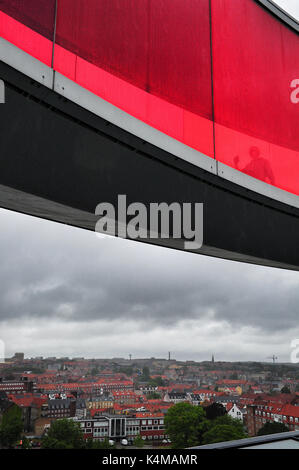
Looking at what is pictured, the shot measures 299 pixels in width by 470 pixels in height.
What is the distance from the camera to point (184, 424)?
4747 cm

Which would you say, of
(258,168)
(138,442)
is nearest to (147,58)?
(258,168)

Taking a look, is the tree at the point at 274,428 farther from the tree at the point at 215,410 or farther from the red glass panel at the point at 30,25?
the red glass panel at the point at 30,25

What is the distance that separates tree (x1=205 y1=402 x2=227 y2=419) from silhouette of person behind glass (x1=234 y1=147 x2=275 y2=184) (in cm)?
5325

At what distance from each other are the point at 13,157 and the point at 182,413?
51.9m

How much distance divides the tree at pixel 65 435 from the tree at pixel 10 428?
11.5ft

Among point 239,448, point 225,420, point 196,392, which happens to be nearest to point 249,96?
point 239,448

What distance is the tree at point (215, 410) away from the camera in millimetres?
52622

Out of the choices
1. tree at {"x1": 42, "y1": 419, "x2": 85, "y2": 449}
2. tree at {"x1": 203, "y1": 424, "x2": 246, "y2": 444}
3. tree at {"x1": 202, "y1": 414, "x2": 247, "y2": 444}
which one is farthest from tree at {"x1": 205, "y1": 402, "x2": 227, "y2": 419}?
tree at {"x1": 42, "y1": 419, "x2": 85, "y2": 449}

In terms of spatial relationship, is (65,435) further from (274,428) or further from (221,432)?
(274,428)

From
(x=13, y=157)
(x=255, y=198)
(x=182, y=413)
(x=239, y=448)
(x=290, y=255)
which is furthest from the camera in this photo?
(x=182, y=413)

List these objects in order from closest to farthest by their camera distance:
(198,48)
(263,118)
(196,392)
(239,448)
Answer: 1. (239,448)
2. (198,48)
3. (263,118)
4. (196,392)

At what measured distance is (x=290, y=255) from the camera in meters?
7.49

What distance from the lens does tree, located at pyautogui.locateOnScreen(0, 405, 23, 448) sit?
3897 centimetres
